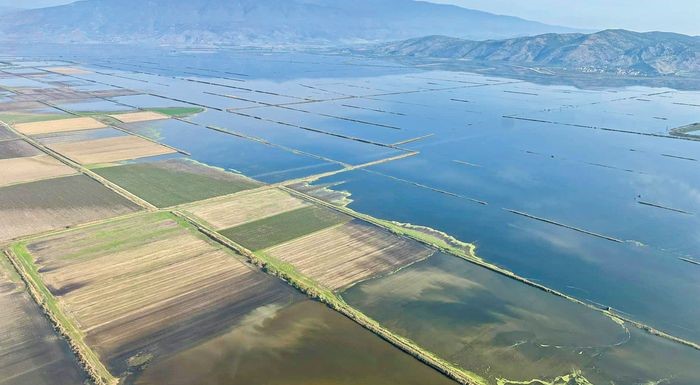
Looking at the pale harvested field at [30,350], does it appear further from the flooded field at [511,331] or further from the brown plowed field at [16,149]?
the brown plowed field at [16,149]

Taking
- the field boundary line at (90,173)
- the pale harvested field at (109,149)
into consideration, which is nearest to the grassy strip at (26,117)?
the field boundary line at (90,173)

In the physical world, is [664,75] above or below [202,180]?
above

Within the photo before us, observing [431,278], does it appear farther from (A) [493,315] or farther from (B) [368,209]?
(B) [368,209]

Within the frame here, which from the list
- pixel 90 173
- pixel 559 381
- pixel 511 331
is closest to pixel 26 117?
pixel 90 173

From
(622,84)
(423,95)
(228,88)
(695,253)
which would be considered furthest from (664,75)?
(695,253)

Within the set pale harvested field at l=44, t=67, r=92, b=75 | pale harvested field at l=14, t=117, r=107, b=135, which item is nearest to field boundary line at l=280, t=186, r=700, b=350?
pale harvested field at l=14, t=117, r=107, b=135

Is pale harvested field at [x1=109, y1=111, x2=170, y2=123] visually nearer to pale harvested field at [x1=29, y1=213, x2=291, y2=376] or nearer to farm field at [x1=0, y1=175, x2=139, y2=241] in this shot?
farm field at [x1=0, y1=175, x2=139, y2=241]

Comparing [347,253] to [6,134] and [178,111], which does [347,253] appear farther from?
[178,111]
